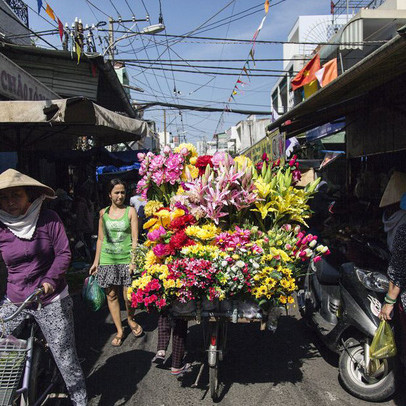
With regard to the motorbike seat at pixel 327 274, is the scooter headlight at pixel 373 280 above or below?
above

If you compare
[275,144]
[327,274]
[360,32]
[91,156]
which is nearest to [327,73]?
[360,32]

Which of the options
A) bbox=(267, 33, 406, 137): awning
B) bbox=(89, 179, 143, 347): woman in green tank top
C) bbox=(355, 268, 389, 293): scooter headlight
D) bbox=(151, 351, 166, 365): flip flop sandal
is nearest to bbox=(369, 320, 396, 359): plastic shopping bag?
bbox=(355, 268, 389, 293): scooter headlight

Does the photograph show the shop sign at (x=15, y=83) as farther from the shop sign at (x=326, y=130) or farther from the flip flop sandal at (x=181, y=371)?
the shop sign at (x=326, y=130)

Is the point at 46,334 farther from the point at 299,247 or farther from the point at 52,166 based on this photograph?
the point at 52,166

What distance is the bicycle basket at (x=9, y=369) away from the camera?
232 cm

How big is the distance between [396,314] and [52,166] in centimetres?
1222

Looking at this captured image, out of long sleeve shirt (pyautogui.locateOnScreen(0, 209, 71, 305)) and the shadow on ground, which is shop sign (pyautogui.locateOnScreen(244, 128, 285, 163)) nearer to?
the shadow on ground

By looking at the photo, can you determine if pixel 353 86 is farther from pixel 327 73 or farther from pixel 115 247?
pixel 327 73

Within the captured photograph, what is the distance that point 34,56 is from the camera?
33.3 feet

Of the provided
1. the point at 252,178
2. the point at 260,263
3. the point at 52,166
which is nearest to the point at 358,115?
the point at 252,178

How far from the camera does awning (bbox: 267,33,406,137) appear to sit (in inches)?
122

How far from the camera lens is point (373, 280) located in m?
3.43

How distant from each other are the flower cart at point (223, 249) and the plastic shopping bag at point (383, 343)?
689mm

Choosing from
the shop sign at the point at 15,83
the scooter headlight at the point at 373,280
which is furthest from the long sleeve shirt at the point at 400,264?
the shop sign at the point at 15,83
